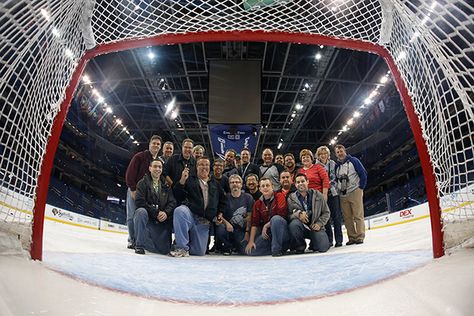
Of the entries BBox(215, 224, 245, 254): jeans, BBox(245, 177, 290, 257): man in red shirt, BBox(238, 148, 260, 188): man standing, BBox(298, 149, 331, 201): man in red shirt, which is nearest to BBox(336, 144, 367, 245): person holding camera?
BBox(298, 149, 331, 201): man in red shirt

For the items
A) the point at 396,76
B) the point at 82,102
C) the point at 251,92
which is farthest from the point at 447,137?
the point at 82,102

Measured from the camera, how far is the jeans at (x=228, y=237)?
140 inches

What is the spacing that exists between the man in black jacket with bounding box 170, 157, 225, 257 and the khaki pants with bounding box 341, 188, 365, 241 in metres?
1.54

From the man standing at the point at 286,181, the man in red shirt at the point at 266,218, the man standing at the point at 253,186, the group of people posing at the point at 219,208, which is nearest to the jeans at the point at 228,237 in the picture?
the group of people posing at the point at 219,208

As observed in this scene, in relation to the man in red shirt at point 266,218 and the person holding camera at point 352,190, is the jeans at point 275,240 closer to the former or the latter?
the man in red shirt at point 266,218

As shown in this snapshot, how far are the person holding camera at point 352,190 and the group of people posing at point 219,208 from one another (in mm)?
59

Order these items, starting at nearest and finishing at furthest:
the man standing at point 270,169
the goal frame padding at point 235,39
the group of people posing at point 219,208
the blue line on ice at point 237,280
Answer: the blue line on ice at point 237,280 → the goal frame padding at point 235,39 → the group of people posing at point 219,208 → the man standing at point 270,169

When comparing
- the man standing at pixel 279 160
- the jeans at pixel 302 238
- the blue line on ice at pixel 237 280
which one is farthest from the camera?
the man standing at pixel 279 160

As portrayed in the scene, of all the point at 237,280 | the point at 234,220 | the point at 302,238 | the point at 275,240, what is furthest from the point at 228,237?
the point at 237,280

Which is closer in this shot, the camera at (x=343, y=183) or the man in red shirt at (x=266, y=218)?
the man in red shirt at (x=266, y=218)

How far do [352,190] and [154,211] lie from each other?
2.29m

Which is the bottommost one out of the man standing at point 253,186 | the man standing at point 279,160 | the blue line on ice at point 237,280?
the blue line on ice at point 237,280

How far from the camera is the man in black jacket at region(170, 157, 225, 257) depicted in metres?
3.32

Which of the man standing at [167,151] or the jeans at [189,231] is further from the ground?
the man standing at [167,151]
